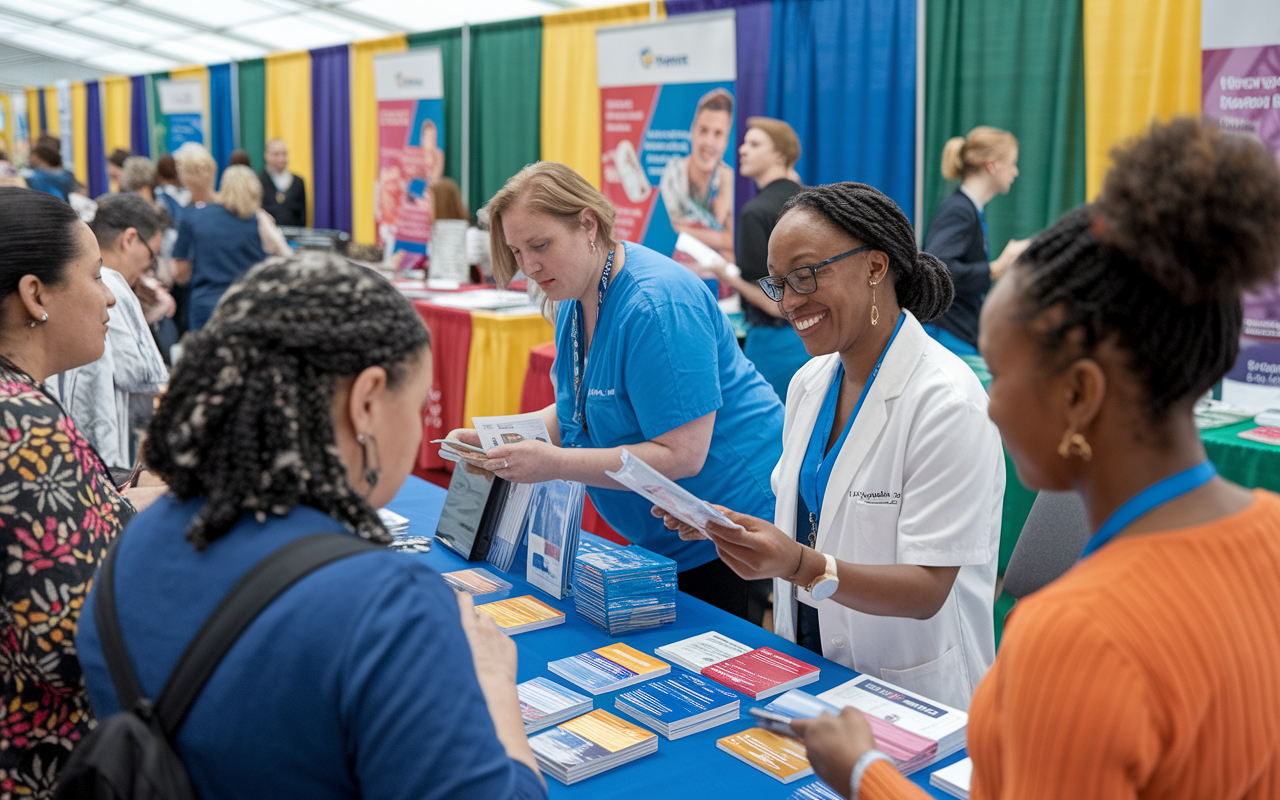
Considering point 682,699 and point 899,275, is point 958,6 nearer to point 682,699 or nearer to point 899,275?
point 899,275

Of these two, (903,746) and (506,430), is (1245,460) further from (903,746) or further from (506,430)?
(506,430)

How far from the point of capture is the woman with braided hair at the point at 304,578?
80 centimetres

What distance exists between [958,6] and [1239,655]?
16.3 feet

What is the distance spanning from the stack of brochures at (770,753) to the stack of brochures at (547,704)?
0.23 m

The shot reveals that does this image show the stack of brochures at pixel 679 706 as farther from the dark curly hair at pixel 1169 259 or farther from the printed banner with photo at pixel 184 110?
the printed banner with photo at pixel 184 110

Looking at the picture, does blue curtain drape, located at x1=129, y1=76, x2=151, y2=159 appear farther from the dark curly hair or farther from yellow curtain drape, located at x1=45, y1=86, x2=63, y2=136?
the dark curly hair

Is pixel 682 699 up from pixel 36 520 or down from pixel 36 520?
down

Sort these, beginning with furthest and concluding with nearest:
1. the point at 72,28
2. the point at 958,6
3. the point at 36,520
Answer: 1. the point at 72,28
2. the point at 958,6
3. the point at 36,520

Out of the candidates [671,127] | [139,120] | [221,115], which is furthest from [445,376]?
[139,120]

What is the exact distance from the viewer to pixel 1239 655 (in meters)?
0.73

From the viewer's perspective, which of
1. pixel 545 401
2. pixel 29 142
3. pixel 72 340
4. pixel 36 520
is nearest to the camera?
pixel 36 520

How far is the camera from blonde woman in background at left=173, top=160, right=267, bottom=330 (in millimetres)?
5977

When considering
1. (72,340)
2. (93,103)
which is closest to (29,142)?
(93,103)

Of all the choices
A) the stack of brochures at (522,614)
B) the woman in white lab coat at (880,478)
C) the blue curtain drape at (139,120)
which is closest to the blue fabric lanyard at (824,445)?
the woman in white lab coat at (880,478)
